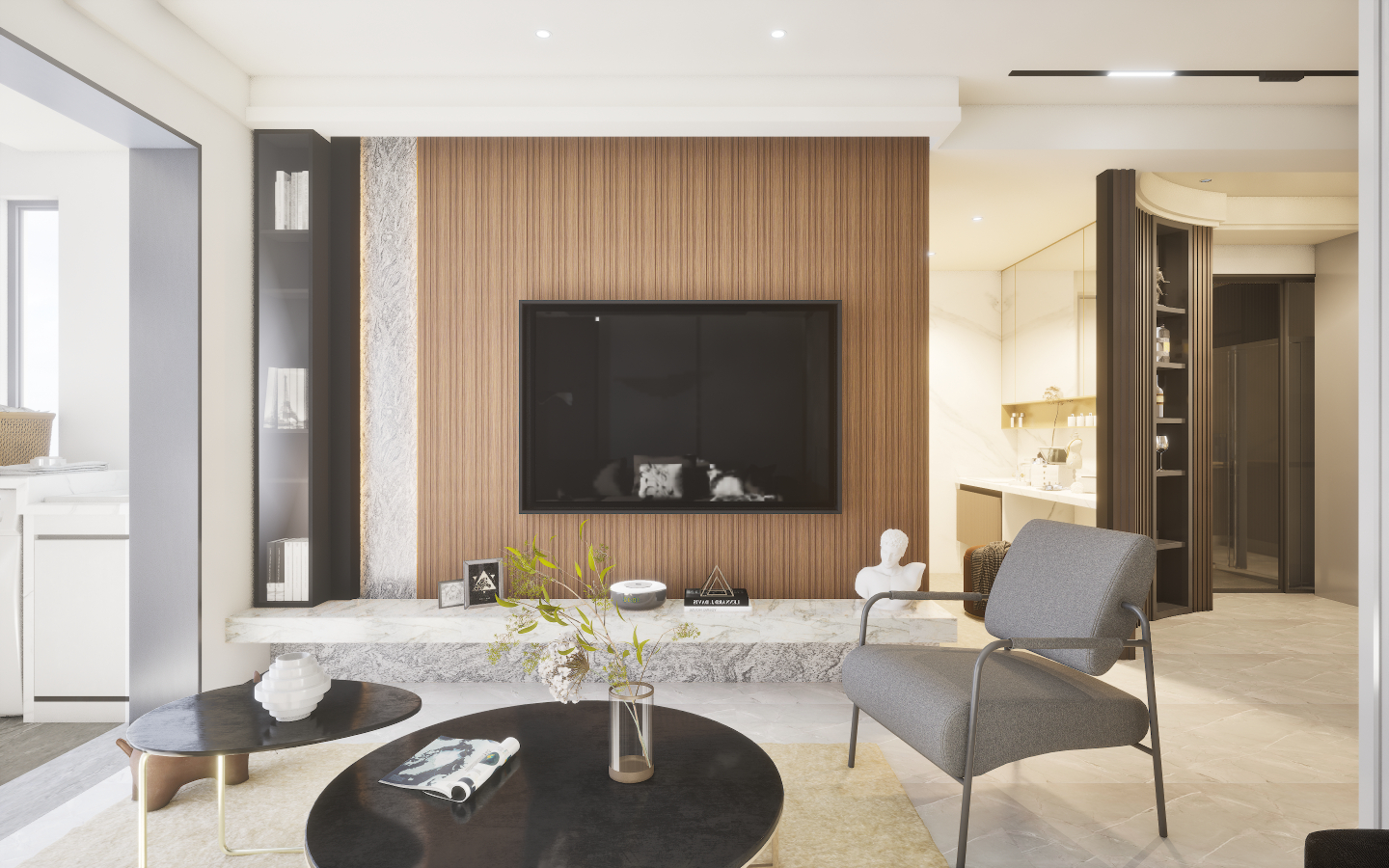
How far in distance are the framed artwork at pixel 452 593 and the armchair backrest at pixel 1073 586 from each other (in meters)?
2.20

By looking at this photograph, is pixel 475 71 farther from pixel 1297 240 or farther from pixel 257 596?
pixel 1297 240

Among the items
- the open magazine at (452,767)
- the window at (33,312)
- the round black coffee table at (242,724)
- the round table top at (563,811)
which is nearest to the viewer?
the round table top at (563,811)

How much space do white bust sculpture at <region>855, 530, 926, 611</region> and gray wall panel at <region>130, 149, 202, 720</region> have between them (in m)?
2.79

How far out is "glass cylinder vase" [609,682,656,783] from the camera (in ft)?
5.19

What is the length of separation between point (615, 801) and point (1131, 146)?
3.73 metres

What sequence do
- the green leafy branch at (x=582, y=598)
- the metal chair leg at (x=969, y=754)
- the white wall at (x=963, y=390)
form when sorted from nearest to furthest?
1. the metal chair leg at (x=969, y=754)
2. the green leafy branch at (x=582, y=598)
3. the white wall at (x=963, y=390)

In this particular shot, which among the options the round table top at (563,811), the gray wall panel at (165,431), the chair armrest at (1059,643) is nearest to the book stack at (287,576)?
the gray wall panel at (165,431)

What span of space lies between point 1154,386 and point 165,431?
481 cm

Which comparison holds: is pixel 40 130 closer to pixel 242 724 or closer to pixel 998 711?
pixel 242 724

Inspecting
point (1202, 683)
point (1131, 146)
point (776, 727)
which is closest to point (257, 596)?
point (776, 727)

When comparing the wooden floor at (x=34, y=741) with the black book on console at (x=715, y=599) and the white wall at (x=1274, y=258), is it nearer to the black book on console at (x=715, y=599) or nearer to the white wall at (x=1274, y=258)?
the black book on console at (x=715, y=599)

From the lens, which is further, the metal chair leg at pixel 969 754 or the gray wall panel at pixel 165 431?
the gray wall panel at pixel 165 431

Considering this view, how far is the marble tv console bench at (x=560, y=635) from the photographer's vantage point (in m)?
3.07

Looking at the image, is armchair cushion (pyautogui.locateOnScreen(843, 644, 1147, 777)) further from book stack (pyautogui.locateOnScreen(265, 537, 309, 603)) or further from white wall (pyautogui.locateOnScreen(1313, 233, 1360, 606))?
white wall (pyautogui.locateOnScreen(1313, 233, 1360, 606))
